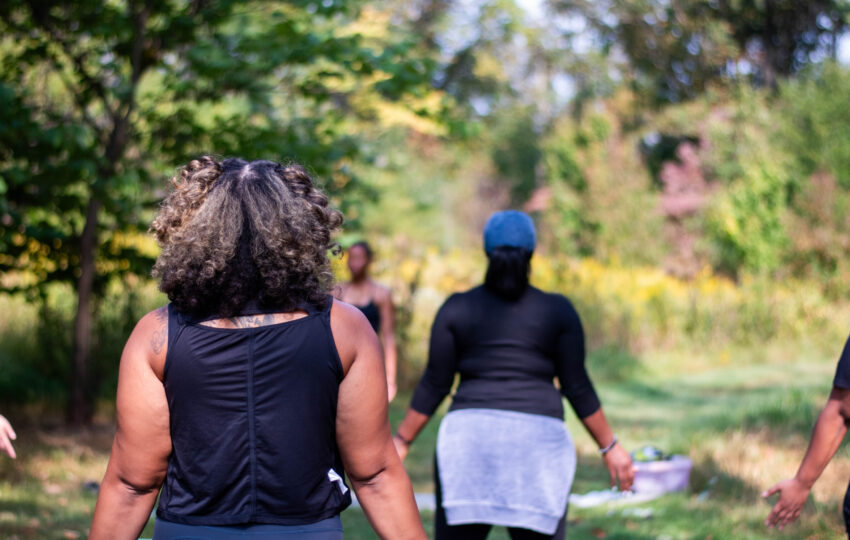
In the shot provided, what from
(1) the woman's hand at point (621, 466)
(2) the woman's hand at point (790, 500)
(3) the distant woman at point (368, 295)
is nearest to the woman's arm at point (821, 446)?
(2) the woman's hand at point (790, 500)

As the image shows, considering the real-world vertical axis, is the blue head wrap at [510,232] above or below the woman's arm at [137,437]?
above

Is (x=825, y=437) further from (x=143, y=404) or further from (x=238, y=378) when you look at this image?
(x=143, y=404)

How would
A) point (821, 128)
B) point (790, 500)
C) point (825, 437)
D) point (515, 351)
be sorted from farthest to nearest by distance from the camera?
point (821, 128) < point (515, 351) < point (790, 500) < point (825, 437)

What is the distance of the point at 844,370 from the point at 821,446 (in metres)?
0.32

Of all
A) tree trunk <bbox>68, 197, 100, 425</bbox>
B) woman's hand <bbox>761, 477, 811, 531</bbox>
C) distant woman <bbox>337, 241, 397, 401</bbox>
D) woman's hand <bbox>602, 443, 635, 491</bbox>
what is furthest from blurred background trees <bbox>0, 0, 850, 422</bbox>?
woman's hand <bbox>761, 477, 811, 531</bbox>

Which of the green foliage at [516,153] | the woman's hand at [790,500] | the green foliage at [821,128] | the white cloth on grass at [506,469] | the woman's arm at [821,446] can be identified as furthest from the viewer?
the green foliage at [516,153]

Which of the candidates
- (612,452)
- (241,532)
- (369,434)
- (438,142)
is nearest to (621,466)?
(612,452)

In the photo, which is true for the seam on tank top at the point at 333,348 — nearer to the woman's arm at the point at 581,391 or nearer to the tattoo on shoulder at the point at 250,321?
the tattoo on shoulder at the point at 250,321

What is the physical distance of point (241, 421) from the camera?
7.16 ft

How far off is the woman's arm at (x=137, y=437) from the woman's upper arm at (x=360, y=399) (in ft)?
1.34

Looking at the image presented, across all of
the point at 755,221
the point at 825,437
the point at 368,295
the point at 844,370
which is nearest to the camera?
the point at 844,370

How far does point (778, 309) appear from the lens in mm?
16375

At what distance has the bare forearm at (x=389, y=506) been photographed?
239cm

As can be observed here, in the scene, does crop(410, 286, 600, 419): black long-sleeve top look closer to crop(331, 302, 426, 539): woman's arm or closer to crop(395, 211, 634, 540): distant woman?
crop(395, 211, 634, 540): distant woman
